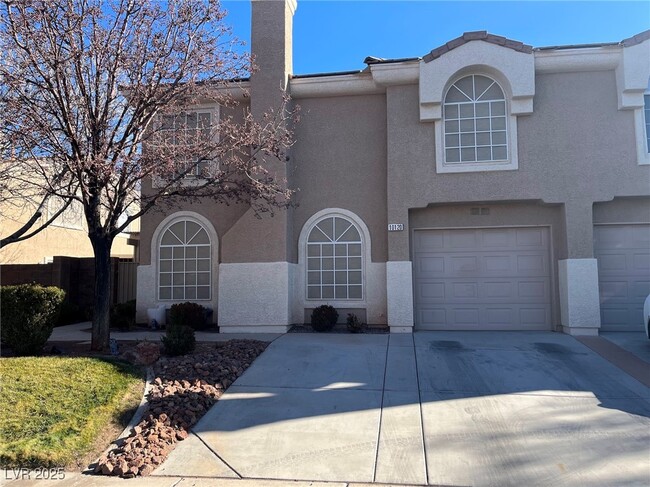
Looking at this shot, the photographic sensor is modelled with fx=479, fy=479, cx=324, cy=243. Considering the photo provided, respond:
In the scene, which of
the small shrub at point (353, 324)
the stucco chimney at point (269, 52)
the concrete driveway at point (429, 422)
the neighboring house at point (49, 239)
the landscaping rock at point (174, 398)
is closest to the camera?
the concrete driveway at point (429, 422)

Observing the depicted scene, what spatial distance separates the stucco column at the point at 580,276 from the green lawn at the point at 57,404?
28.3 feet

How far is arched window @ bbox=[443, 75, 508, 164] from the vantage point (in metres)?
10.9

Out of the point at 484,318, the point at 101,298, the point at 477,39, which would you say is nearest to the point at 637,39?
the point at 477,39

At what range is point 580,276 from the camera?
33.6 ft

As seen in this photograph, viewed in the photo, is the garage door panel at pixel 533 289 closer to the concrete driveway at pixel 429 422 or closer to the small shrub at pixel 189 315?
the concrete driveway at pixel 429 422

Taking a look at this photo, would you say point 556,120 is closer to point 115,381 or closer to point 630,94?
point 630,94

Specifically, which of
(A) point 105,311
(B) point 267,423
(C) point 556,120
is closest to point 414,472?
(B) point 267,423

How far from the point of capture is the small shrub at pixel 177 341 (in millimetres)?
7859

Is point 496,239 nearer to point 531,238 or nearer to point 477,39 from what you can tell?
point 531,238

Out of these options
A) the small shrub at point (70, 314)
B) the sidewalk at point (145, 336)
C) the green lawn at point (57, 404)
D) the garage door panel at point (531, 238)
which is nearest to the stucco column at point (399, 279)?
the sidewalk at point (145, 336)

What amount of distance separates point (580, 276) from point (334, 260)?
213 inches

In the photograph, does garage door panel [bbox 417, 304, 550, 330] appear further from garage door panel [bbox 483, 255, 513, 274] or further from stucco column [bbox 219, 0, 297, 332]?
stucco column [bbox 219, 0, 297, 332]

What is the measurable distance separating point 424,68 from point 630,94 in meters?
4.44

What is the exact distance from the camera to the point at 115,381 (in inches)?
252
